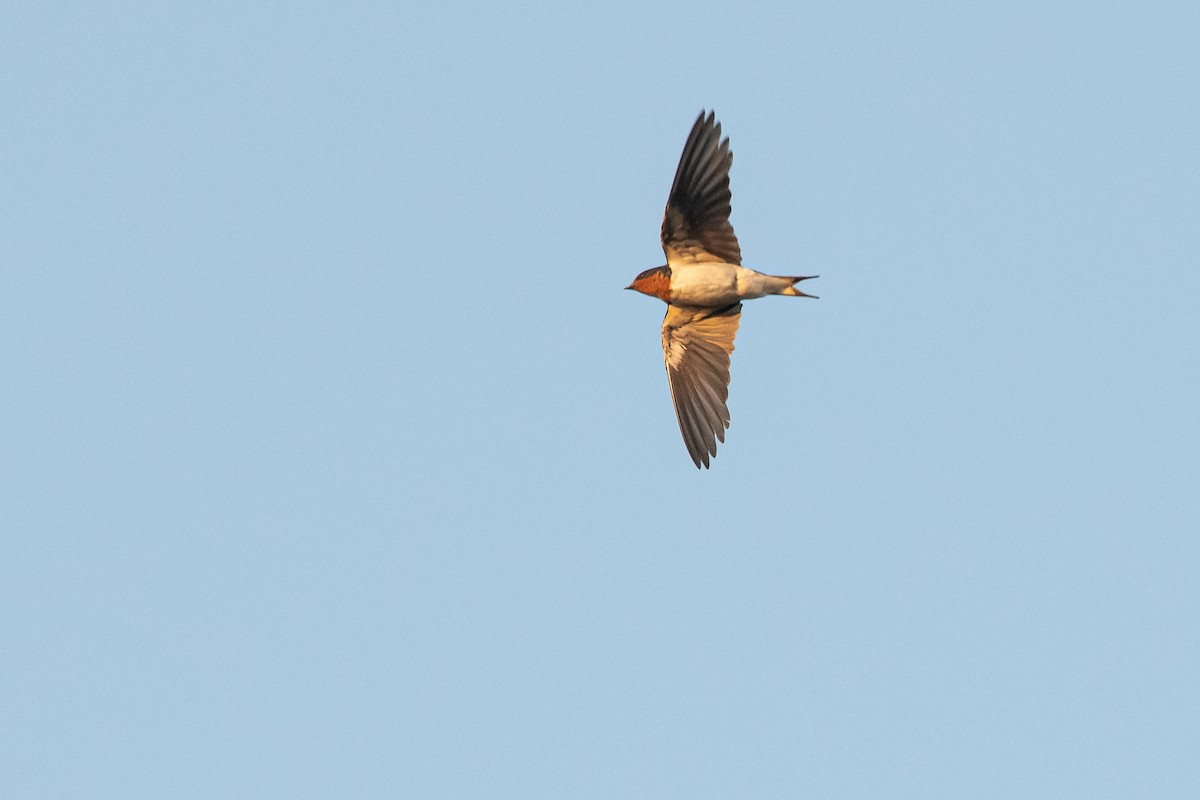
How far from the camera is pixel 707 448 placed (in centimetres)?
1593

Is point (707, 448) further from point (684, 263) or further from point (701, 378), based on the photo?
point (684, 263)

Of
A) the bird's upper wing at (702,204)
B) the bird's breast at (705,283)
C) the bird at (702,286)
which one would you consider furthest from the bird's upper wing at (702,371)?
the bird's upper wing at (702,204)

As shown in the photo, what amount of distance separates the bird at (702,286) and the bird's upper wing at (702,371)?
0.01 metres

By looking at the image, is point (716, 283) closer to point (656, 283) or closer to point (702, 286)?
point (702, 286)

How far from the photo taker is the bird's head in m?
15.6

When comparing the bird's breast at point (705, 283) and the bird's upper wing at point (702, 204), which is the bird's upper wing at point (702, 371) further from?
the bird's upper wing at point (702, 204)

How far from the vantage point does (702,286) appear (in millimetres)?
15336

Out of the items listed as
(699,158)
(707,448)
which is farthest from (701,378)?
(699,158)

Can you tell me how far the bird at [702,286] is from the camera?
1484 cm

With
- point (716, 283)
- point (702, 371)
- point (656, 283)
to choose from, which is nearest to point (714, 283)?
point (716, 283)

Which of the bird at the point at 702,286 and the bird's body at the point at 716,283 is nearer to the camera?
the bird at the point at 702,286

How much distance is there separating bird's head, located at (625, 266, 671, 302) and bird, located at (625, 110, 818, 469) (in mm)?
10

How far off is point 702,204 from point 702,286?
2.76 ft

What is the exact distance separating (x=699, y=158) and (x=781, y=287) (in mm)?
1545
